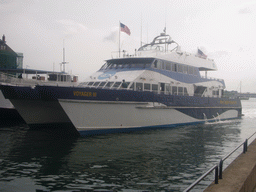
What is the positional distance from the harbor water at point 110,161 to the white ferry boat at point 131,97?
1504 millimetres

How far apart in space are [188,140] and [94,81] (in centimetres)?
827

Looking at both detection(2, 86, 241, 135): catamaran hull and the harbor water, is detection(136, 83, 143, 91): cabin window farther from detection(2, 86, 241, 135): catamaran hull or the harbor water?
the harbor water

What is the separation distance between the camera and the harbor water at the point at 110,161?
319 inches

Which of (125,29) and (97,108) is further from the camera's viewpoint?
(125,29)

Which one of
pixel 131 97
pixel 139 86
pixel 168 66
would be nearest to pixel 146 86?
pixel 139 86

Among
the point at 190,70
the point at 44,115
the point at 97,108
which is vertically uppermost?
the point at 190,70

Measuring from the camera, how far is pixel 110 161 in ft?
35.2

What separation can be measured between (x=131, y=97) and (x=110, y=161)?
741 centimetres

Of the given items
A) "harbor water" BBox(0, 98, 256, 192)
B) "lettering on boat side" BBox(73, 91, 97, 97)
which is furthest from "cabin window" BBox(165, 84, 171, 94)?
"lettering on boat side" BBox(73, 91, 97, 97)

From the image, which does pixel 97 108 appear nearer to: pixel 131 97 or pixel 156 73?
pixel 131 97

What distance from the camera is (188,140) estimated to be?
15773 millimetres

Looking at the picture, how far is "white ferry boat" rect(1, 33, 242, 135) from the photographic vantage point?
1568 centimetres

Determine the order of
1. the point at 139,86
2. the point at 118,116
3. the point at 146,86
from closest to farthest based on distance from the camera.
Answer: the point at 118,116
the point at 139,86
the point at 146,86

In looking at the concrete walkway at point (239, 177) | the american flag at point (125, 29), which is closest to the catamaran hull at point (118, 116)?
the american flag at point (125, 29)
